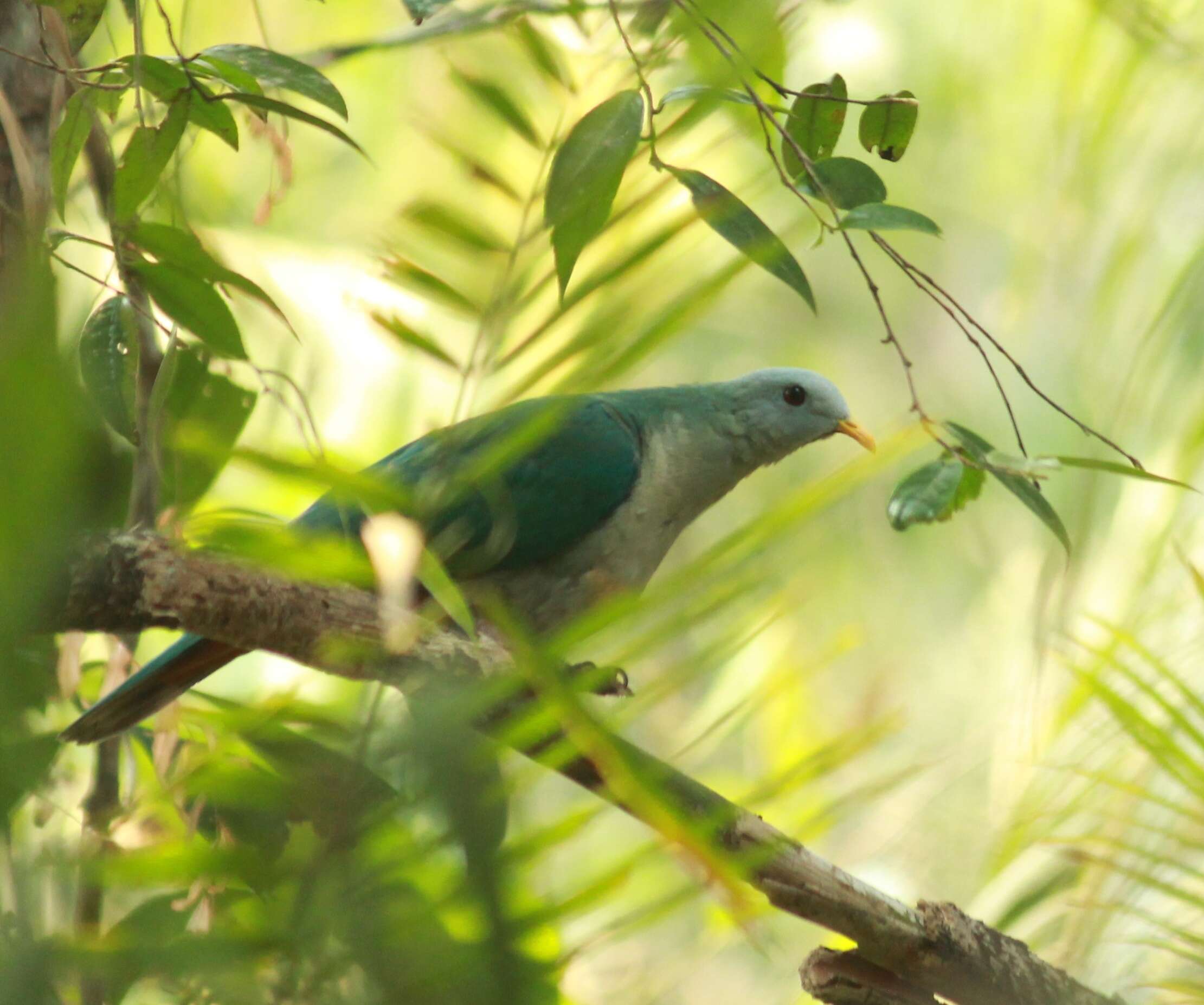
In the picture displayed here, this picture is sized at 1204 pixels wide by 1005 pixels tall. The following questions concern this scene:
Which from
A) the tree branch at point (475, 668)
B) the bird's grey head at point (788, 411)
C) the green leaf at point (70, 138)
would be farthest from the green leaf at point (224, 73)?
the bird's grey head at point (788, 411)

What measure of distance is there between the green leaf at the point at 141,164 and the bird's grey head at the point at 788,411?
1.55 m

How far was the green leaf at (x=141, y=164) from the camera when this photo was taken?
969mm

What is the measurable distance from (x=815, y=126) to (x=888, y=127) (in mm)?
76

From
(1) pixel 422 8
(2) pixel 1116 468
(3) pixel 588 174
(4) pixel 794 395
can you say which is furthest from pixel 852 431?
(3) pixel 588 174

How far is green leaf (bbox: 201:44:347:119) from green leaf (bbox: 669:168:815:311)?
1.04ft

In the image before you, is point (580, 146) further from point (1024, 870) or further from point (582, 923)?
point (1024, 870)

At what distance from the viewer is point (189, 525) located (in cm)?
66

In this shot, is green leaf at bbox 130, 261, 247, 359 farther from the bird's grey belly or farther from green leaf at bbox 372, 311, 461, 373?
the bird's grey belly

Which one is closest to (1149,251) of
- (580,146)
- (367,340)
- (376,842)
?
(367,340)

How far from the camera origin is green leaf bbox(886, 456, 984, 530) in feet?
3.64

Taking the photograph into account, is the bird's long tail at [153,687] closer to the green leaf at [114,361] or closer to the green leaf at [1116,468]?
the green leaf at [114,361]

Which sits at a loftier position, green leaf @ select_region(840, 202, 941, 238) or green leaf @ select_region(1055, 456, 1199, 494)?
green leaf @ select_region(840, 202, 941, 238)

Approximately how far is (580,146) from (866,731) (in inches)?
17.0

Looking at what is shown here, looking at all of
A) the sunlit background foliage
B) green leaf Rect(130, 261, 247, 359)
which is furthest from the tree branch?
green leaf Rect(130, 261, 247, 359)
